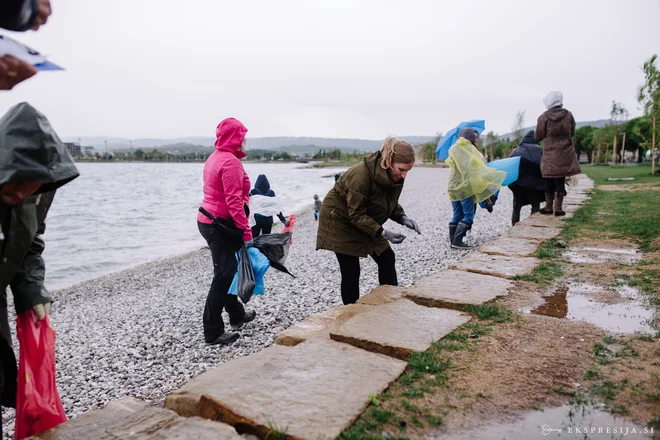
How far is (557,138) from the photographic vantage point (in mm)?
7484

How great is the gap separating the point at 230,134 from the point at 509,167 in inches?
206

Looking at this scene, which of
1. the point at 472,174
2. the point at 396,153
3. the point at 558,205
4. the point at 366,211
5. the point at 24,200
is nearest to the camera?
the point at 24,200

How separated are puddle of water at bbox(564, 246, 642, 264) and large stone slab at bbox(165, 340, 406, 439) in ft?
11.6

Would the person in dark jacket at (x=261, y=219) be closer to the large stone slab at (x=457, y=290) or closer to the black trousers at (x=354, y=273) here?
the black trousers at (x=354, y=273)

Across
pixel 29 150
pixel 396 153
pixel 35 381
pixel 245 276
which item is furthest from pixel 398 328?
pixel 29 150

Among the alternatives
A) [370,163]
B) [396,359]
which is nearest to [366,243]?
[370,163]

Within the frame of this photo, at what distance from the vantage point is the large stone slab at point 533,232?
6.32m

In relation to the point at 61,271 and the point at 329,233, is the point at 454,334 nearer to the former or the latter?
the point at 329,233

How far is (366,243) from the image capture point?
4230mm

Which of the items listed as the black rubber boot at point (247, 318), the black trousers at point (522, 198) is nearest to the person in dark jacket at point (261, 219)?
the black rubber boot at point (247, 318)

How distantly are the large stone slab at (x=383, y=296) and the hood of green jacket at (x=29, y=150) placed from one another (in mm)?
2546

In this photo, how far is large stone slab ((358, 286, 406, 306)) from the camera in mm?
3824

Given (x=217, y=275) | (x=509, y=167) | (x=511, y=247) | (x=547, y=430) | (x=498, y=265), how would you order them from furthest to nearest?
1. (x=509, y=167)
2. (x=511, y=247)
3. (x=498, y=265)
4. (x=217, y=275)
5. (x=547, y=430)

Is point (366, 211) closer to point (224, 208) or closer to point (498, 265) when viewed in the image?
point (224, 208)
